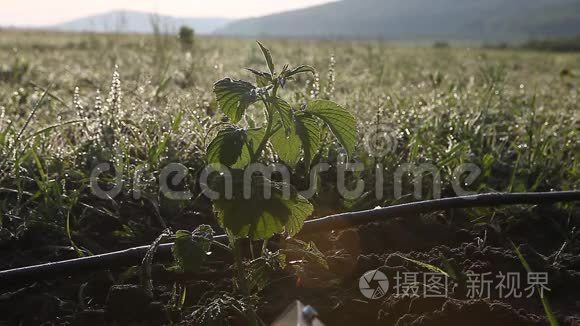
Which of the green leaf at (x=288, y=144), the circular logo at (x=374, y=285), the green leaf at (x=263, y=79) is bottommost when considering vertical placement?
the circular logo at (x=374, y=285)

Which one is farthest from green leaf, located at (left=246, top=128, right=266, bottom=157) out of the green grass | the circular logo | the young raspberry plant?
the green grass

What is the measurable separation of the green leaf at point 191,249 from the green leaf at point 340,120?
325mm

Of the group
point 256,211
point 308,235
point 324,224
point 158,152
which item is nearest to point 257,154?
point 256,211

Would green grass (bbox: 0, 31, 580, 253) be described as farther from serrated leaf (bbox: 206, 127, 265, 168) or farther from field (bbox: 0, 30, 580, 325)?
serrated leaf (bbox: 206, 127, 265, 168)

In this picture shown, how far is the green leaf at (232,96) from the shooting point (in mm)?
1165

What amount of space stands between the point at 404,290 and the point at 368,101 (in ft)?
5.15

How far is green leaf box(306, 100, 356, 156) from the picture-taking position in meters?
1.27

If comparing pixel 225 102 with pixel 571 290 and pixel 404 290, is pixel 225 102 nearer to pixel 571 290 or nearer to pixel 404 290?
pixel 404 290

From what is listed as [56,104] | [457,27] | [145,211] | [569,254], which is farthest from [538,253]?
[457,27]

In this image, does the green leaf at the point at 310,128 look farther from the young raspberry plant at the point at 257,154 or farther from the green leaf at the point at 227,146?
the green leaf at the point at 227,146

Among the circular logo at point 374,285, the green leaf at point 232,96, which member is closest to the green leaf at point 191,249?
the green leaf at point 232,96

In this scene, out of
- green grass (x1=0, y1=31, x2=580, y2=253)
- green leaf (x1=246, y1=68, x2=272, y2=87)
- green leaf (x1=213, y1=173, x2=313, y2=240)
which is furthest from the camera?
green grass (x1=0, y1=31, x2=580, y2=253)

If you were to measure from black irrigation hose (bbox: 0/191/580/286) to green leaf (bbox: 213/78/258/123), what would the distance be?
34cm

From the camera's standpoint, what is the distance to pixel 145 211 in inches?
74.1
